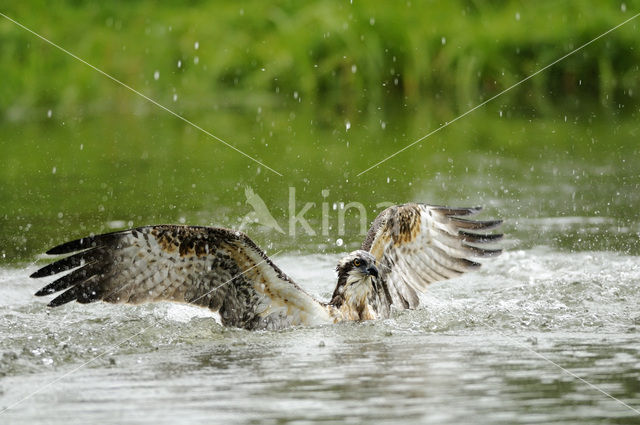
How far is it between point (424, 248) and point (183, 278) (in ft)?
6.42

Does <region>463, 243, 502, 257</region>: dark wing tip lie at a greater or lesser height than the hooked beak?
greater

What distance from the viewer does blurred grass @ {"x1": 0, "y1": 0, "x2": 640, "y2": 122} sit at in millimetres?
19812

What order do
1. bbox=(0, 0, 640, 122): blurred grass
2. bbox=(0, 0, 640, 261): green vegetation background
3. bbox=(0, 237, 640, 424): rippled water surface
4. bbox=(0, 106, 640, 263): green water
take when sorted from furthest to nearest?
bbox=(0, 0, 640, 122): blurred grass → bbox=(0, 0, 640, 261): green vegetation background → bbox=(0, 106, 640, 263): green water → bbox=(0, 237, 640, 424): rippled water surface

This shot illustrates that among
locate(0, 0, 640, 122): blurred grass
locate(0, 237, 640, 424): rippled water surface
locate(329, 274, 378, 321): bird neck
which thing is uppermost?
locate(0, 0, 640, 122): blurred grass

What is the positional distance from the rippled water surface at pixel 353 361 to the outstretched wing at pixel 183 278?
0.63ft

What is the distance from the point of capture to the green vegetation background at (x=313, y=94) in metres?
14.4

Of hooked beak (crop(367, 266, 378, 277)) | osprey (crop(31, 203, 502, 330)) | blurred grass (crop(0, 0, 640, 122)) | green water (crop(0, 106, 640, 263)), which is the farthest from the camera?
blurred grass (crop(0, 0, 640, 122))

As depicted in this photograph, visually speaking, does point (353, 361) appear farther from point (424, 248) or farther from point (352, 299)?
point (424, 248)

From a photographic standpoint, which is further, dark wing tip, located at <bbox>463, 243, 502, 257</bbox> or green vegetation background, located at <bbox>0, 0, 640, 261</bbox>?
green vegetation background, located at <bbox>0, 0, 640, 261</bbox>

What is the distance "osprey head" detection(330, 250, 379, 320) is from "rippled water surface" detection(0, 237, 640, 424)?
0.20 metres

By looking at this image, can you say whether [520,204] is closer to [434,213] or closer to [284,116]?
[434,213]

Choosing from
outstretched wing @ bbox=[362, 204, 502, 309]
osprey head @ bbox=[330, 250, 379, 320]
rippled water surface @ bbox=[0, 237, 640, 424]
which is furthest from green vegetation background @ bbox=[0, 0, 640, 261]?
osprey head @ bbox=[330, 250, 379, 320]

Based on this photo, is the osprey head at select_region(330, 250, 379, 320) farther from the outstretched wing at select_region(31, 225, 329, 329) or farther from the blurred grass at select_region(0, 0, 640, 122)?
the blurred grass at select_region(0, 0, 640, 122)

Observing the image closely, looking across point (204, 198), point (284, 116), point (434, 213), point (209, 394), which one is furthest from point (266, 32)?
point (209, 394)
